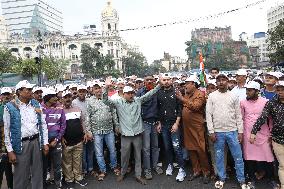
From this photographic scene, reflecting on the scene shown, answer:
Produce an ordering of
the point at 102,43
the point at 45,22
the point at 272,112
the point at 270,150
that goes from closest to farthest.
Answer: the point at 272,112 → the point at 270,150 → the point at 102,43 → the point at 45,22

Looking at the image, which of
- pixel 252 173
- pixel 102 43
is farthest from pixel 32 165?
pixel 102 43

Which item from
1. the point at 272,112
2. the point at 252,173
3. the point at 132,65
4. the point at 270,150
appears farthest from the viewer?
the point at 132,65

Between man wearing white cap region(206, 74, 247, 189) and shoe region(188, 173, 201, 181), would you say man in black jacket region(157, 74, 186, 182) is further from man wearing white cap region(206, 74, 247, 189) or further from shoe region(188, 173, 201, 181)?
man wearing white cap region(206, 74, 247, 189)

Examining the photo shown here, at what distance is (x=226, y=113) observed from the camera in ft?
19.0

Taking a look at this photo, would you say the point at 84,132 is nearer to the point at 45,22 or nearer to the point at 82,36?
the point at 82,36

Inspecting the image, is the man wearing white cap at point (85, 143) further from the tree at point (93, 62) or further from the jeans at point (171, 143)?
the tree at point (93, 62)

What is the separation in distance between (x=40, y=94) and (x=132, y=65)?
90773 mm

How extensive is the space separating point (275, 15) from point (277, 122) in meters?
125

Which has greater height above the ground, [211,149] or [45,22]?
[45,22]

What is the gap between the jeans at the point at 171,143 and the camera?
6723mm

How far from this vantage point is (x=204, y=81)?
308 inches

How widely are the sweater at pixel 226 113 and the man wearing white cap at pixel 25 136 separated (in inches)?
118

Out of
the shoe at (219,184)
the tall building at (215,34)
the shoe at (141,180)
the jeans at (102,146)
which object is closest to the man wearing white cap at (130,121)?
the shoe at (141,180)

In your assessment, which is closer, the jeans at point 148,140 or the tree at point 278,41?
the jeans at point 148,140
